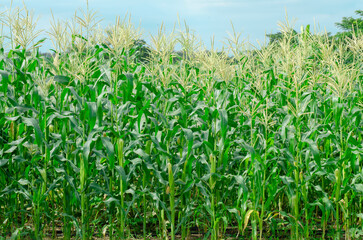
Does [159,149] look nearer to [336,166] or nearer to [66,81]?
[66,81]

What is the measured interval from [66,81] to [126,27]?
1.12 metres

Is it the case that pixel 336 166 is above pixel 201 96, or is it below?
below

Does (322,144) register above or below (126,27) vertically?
below

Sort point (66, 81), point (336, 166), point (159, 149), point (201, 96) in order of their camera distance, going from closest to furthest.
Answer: point (159, 149) → point (66, 81) → point (336, 166) → point (201, 96)

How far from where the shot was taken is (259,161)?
174 inches

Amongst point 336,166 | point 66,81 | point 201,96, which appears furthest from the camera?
point 201,96

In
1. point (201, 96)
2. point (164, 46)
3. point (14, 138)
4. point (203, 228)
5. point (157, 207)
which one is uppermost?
point (164, 46)

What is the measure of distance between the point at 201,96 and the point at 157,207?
5.57 ft

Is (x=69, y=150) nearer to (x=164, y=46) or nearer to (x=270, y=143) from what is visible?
(x=164, y=46)

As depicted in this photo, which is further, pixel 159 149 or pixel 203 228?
pixel 203 228

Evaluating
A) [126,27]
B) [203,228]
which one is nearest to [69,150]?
[126,27]

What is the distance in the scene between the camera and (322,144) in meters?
5.77

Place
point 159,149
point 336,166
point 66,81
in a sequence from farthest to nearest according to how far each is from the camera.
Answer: point 336,166
point 66,81
point 159,149

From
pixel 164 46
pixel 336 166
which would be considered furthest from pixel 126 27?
pixel 336 166
